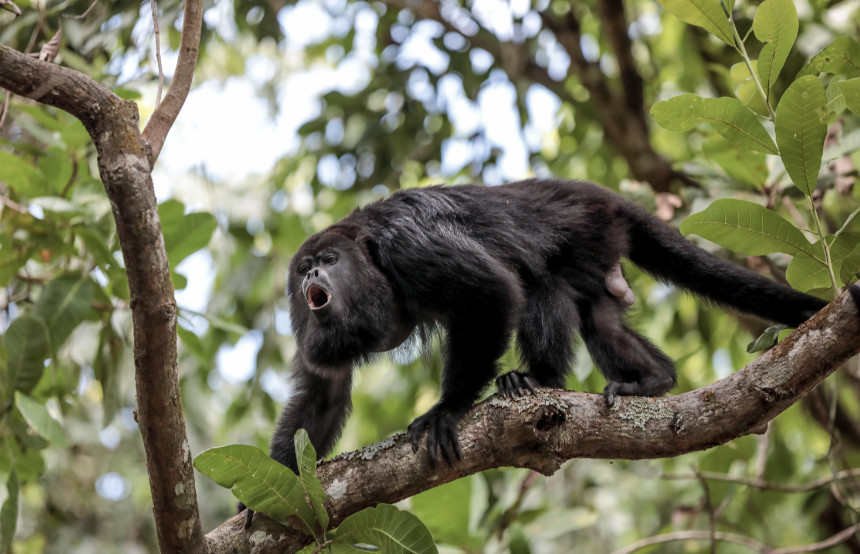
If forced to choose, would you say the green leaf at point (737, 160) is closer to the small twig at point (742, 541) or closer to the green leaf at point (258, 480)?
the small twig at point (742, 541)

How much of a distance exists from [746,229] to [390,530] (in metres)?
1.27

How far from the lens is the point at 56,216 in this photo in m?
3.03

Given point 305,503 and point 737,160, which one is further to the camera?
point 737,160

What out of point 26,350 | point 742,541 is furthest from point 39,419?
point 742,541

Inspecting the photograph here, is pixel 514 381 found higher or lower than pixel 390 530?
higher

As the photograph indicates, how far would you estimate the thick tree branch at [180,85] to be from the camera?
1946 millimetres

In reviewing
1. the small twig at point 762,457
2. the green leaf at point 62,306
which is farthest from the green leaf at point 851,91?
the green leaf at point 62,306

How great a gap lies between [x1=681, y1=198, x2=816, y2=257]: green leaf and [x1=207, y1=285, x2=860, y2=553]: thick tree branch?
26cm

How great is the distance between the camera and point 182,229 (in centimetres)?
311

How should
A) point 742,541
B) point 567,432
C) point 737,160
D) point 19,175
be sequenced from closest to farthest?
1. point 567,432
2. point 19,175
3. point 737,160
4. point 742,541

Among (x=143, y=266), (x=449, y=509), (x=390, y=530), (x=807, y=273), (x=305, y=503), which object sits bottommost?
(x=390, y=530)

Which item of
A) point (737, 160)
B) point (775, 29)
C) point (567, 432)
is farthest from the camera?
point (737, 160)

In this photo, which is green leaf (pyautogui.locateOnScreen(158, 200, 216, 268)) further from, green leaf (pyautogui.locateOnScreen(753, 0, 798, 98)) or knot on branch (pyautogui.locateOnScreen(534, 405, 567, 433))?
green leaf (pyautogui.locateOnScreen(753, 0, 798, 98))

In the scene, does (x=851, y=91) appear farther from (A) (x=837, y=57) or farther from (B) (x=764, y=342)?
Answer: (B) (x=764, y=342)
